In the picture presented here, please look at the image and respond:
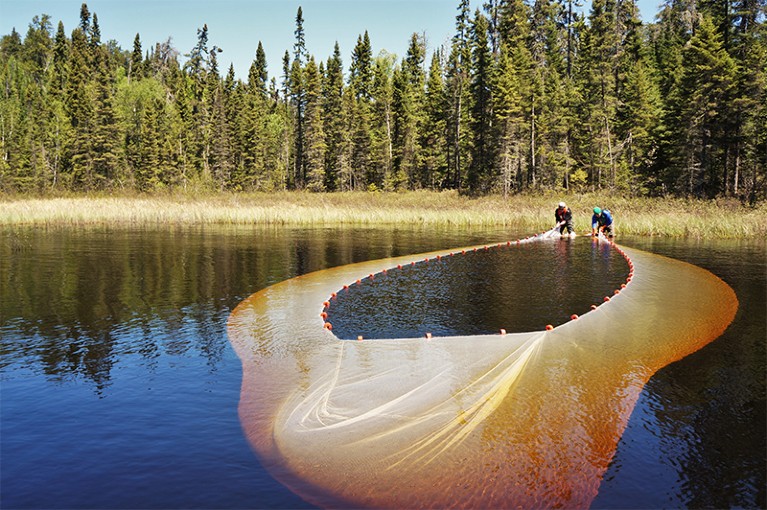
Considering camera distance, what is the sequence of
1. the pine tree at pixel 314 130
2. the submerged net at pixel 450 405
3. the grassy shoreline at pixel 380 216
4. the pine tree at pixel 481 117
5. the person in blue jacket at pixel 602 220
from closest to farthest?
the submerged net at pixel 450 405 < the person in blue jacket at pixel 602 220 < the grassy shoreline at pixel 380 216 < the pine tree at pixel 481 117 < the pine tree at pixel 314 130

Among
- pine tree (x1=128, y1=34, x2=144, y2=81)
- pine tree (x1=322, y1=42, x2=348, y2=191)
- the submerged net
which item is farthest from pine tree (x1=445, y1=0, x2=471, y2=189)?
pine tree (x1=128, y1=34, x2=144, y2=81)

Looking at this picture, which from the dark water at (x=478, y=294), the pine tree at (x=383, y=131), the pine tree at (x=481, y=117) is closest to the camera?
the dark water at (x=478, y=294)

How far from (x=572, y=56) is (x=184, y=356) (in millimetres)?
60714

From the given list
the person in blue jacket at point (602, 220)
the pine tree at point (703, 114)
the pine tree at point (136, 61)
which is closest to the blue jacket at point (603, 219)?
the person in blue jacket at point (602, 220)

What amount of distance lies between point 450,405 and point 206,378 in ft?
11.4

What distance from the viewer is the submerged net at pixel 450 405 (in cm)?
502

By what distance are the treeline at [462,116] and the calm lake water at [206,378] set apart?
972 inches

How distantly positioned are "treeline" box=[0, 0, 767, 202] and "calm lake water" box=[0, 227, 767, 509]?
24.7 meters

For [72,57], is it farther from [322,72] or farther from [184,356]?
[184,356]

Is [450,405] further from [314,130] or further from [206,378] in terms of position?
[314,130]

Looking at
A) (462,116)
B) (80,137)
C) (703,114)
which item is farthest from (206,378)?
(80,137)

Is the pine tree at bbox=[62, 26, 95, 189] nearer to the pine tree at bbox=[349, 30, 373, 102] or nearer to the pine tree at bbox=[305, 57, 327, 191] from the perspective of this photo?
the pine tree at bbox=[305, 57, 327, 191]

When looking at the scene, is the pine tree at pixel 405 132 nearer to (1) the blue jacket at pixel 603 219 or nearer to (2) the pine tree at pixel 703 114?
(2) the pine tree at pixel 703 114

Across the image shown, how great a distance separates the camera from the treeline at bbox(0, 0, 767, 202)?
1550 inches
